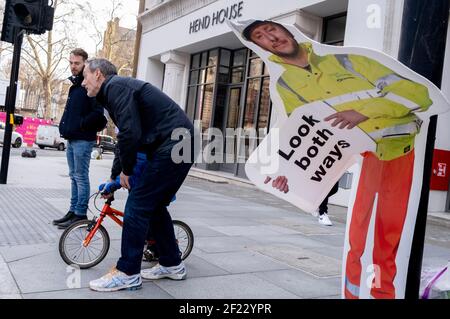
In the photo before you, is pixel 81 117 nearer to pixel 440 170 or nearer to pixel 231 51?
pixel 440 170

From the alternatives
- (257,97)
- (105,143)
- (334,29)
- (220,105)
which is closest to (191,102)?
(220,105)

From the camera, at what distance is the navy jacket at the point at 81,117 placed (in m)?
5.68

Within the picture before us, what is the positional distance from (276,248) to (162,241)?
2.06 metres

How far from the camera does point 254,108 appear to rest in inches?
613

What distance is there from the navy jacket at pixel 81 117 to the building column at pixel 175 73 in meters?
14.2

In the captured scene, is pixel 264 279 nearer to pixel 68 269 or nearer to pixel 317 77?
pixel 68 269

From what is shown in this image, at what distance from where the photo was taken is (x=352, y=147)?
8.36 feet

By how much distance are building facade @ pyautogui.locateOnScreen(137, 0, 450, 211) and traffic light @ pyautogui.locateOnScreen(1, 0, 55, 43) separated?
4487 millimetres

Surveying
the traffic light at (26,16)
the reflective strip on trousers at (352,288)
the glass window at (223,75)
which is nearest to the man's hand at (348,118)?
the reflective strip on trousers at (352,288)

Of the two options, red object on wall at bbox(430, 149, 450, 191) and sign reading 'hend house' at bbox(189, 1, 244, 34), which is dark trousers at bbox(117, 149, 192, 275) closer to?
red object on wall at bbox(430, 149, 450, 191)

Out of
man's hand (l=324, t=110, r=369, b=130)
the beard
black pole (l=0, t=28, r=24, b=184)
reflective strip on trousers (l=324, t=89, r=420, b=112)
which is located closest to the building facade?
black pole (l=0, t=28, r=24, b=184)

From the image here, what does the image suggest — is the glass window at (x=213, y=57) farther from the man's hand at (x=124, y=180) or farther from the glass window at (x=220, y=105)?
the man's hand at (x=124, y=180)

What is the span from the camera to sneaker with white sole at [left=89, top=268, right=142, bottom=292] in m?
3.58

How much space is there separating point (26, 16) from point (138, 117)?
22.3 feet
